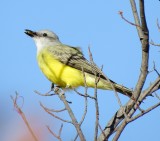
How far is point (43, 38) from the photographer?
380 inches

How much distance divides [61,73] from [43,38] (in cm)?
166

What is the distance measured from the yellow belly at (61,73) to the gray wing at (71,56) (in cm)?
12

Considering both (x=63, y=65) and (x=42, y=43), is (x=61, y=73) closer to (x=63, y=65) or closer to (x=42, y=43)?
(x=63, y=65)

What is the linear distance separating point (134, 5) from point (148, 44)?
41cm

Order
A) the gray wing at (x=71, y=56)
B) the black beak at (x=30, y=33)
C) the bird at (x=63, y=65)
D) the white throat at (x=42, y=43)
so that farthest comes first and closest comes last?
1. the white throat at (x=42, y=43)
2. the black beak at (x=30, y=33)
3. the gray wing at (x=71, y=56)
4. the bird at (x=63, y=65)

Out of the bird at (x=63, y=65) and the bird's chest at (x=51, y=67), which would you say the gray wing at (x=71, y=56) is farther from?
the bird's chest at (x=51, y=67)

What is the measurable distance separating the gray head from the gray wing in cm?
26

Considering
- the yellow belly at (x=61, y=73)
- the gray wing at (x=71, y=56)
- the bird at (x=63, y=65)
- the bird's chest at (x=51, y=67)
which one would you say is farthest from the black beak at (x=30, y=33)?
the yellow belly at (x=61, y=73)

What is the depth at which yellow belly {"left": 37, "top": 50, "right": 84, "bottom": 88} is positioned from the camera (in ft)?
26.9

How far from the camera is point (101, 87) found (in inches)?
314

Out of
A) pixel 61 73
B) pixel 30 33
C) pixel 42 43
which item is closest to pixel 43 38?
pixel 42 43

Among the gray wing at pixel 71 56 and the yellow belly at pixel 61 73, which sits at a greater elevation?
the gray wing at pixel 71 56

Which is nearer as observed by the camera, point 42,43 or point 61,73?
point 61,73

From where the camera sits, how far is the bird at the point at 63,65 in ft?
26.7
